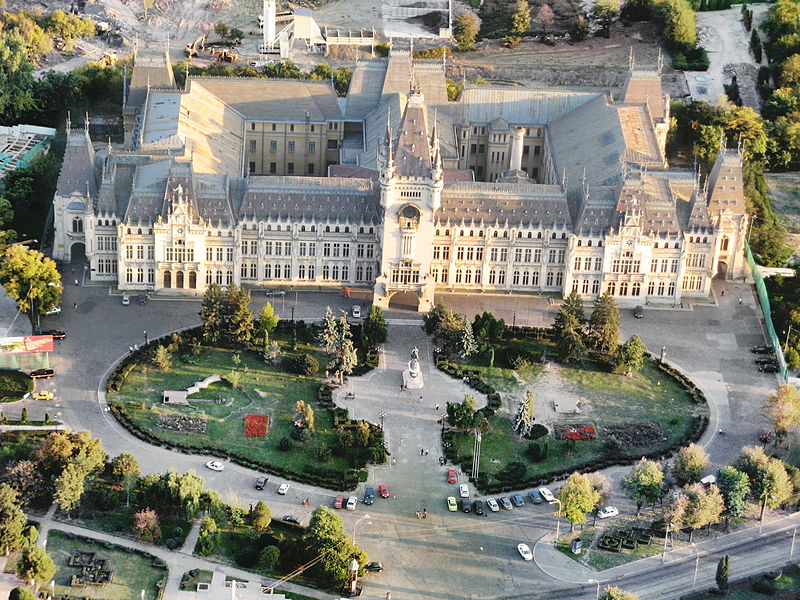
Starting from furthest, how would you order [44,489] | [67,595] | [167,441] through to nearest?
[167,441] → [44,489] → [67,595]

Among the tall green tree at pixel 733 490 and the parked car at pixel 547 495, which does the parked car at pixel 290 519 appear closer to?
the parked car at pixel 547 495

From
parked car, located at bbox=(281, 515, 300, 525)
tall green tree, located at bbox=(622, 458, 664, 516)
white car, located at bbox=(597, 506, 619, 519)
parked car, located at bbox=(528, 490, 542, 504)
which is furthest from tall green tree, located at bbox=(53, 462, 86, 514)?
tall green tree, located at bbox=(622, 458, 664, 516)

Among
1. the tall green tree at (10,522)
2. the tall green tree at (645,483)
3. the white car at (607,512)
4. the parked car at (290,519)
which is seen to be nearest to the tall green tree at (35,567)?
the tall green tree at (10,522)

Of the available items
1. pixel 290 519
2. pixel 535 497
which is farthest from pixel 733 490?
pixel 290 519

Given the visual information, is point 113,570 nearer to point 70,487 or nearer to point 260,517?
point 70,487

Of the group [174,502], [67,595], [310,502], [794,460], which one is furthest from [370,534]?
[794,460]

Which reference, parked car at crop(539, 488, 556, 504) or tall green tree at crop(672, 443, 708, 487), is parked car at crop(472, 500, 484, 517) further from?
tall green tree at crop(672, 443, 708, 487)

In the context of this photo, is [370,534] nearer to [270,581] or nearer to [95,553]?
[270,581]

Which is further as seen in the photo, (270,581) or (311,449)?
(311,449)
